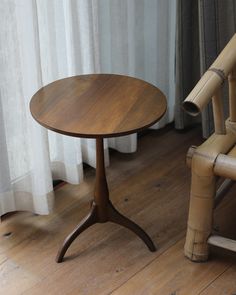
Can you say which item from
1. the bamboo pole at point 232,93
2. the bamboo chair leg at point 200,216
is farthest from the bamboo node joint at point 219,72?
the bamboo chair leg at point 200,216

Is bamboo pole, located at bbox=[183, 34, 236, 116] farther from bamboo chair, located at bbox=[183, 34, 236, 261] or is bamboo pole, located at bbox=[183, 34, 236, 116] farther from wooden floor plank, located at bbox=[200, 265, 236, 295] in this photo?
wooden floor plank, located at bbox=[200, 265, 236, 295]

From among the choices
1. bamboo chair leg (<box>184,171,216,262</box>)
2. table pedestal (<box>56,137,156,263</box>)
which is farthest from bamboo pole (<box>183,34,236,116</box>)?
table pedestal (<box>56,137,156,263</box>)

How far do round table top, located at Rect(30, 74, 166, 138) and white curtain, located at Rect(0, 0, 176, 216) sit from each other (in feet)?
0.62

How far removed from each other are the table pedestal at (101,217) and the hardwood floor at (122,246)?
0.05 meters

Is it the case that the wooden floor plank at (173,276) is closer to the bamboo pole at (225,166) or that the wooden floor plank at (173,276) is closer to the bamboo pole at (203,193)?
the bamboo pole at (203,193)

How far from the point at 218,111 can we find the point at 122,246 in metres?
0.63

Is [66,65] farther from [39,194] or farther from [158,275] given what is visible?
[158,275]

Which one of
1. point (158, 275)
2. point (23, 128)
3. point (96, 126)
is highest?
point (96, 126)

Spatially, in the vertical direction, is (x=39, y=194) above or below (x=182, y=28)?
below

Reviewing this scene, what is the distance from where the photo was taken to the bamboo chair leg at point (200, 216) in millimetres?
1820

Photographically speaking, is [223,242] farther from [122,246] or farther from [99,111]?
[99,111]

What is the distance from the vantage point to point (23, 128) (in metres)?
2.10

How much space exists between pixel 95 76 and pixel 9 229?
0.70 m

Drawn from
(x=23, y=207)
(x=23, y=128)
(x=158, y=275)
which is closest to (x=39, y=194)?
(x=23, y=207)
